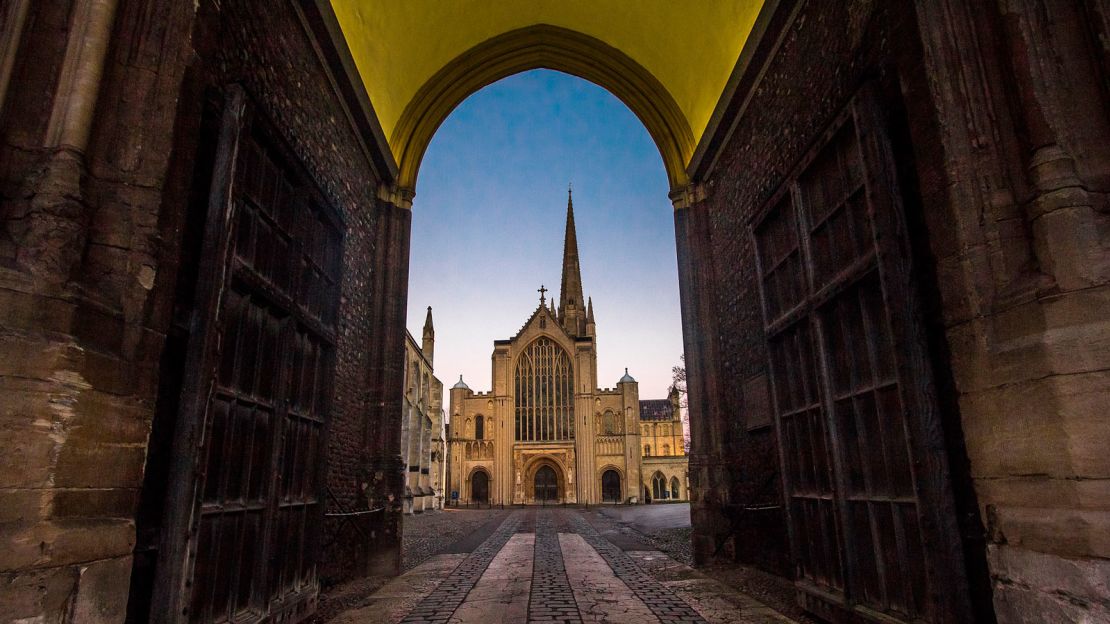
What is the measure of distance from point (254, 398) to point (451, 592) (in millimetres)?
3267

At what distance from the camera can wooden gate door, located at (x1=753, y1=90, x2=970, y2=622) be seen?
342 centimetres

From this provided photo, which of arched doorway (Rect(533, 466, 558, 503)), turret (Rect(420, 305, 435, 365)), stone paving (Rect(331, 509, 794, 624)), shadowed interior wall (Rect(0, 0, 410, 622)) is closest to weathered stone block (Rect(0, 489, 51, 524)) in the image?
shadowed interior wall (Rect(0, 0, 410, 622))

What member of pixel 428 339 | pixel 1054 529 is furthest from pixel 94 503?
pixel 428 339

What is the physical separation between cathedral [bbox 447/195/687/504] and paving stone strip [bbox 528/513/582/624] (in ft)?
118

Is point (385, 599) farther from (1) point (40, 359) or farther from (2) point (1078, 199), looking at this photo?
(2) point (1078, 199)

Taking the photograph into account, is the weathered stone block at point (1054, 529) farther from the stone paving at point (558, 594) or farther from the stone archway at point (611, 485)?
the stone archway at point (611, 485)

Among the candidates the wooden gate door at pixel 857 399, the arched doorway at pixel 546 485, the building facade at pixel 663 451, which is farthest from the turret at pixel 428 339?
the wooden gate door at pixel 857 399

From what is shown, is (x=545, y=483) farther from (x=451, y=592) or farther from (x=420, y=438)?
(x=451, y=592)

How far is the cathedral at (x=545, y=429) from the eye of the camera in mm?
45031

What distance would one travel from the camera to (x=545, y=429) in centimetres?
4675

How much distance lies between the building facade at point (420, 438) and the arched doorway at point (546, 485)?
7581 millimetres

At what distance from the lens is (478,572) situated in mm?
7773

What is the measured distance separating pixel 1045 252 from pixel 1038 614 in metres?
1.65

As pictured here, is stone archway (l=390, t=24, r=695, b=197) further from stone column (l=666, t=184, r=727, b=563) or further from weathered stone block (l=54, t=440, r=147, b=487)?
weathered stone block (l=54, t=440, r=147, b=487)
